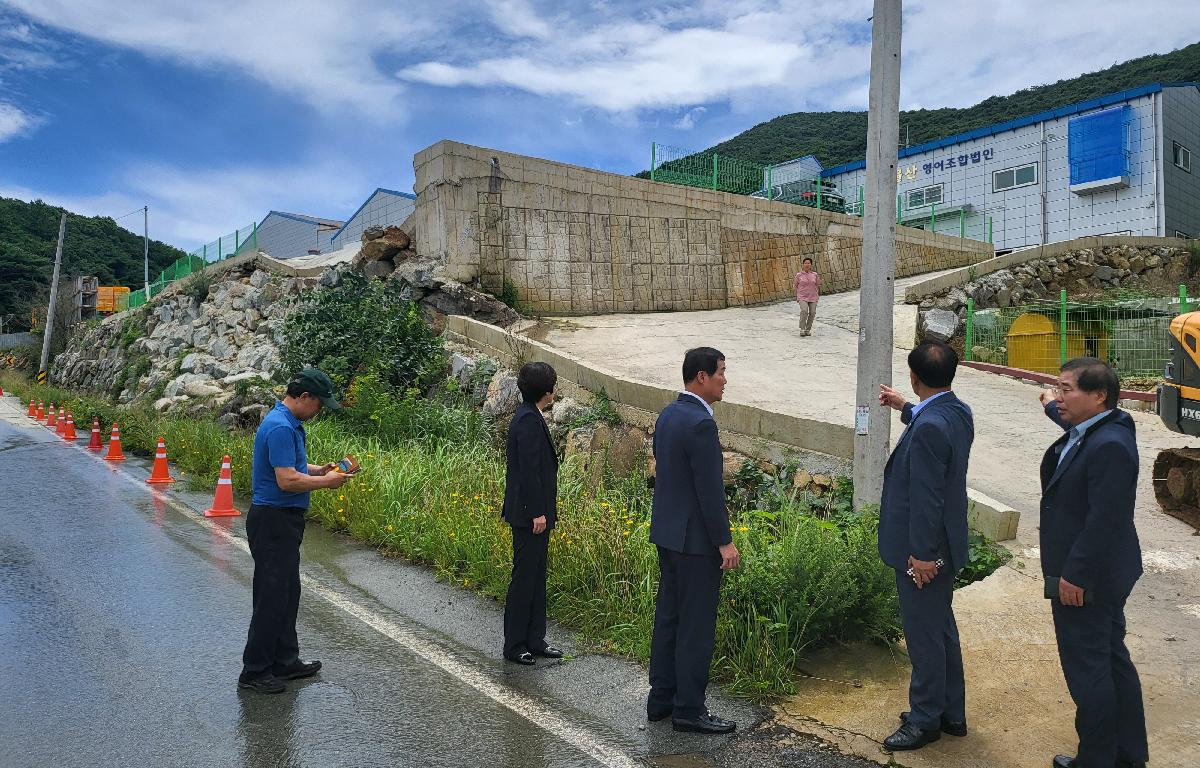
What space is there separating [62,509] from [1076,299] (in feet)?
64.8

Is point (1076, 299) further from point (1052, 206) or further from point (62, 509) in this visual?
point (62, 509)

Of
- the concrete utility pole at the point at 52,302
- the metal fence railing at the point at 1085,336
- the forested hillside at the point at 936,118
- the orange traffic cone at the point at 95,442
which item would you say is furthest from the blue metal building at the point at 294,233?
the metal fence railing at the point at 1085,336

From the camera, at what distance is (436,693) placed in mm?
4570

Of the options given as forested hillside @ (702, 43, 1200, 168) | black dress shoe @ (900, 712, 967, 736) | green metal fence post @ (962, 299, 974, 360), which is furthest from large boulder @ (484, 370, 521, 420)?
forested hillside @ (702, 43, 1200, 168)

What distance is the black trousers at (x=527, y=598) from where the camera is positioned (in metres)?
5.10

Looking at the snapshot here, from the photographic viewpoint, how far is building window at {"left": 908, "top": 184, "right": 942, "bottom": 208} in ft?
113

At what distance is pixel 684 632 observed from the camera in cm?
419

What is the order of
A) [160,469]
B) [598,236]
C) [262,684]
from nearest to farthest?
[262,684], [160,469], [598,236]

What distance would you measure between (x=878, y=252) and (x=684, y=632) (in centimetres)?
334

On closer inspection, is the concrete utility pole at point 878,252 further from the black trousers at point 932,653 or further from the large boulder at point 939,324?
the large boulder at point 939,324

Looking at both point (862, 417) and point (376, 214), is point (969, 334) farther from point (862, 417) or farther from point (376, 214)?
point (376, 214)

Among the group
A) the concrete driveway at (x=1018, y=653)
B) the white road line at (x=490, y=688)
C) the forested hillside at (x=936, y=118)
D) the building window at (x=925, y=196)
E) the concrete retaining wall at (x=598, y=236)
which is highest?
the forested hillside at (x=936, y=118)

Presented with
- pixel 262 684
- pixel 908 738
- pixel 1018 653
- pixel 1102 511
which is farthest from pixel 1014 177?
pixel 262 684

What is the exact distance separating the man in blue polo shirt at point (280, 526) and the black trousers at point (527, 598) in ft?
3.69
